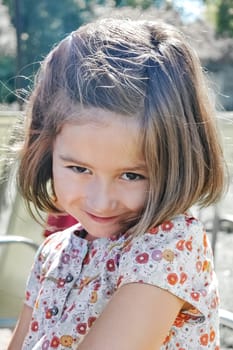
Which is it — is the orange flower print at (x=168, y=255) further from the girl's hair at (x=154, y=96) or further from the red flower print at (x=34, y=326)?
the red flower print at (x=34, y=326)

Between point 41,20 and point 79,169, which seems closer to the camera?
point 79,169

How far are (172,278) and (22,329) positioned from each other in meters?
0.35

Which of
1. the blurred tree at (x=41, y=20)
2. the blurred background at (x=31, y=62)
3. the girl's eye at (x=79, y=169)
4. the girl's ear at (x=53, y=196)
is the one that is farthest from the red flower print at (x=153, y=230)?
the blurred tree at (x=41, y=20)

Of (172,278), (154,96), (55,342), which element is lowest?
(55,342)

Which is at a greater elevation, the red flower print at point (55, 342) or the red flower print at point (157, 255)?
the red flower print at point (157, 255)

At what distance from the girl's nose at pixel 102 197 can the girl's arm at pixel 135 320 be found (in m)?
0.10

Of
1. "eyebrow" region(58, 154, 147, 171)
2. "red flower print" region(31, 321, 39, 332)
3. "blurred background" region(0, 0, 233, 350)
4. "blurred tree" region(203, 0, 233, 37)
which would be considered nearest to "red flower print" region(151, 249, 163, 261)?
"eyebrow" region(58, 154, 147, 171)

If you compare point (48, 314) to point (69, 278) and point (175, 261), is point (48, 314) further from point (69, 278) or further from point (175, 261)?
point (175, 261)

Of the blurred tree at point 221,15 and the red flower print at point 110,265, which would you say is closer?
the red flower print at point 110,265

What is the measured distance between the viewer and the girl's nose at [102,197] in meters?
0.93

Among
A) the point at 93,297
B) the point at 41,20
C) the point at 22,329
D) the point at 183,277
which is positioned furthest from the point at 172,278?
the point at 41,20

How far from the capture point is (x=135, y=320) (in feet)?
2.91

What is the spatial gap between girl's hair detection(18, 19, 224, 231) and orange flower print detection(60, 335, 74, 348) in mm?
178

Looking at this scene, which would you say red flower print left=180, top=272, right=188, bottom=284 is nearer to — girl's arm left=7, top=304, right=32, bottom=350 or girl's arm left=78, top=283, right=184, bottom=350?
girl's arm left=78, top=283, right=184, bottom=350
